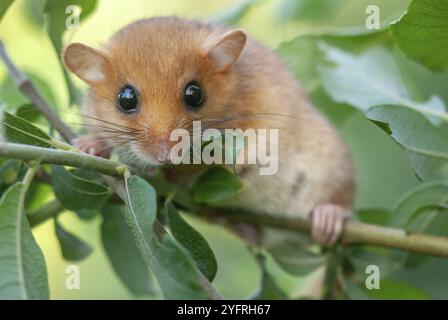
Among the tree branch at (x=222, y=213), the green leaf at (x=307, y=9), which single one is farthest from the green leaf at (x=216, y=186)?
the green leaf at (x=307, y=9)

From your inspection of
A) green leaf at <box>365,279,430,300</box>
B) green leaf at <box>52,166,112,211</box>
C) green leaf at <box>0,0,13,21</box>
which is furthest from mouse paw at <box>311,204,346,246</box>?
green leaf at <box>0,0,13,21</box>

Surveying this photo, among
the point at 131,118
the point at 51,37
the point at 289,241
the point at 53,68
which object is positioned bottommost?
the point at 289,241

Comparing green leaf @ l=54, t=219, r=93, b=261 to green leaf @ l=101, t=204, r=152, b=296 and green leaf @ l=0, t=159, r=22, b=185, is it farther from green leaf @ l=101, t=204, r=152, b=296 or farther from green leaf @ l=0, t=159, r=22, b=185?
green leaf @ l=0, t=159, r=22, b=185

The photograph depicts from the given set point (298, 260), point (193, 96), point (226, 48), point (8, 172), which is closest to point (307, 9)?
point (226, 48)

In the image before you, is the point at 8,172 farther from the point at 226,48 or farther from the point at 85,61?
the point at 226,48

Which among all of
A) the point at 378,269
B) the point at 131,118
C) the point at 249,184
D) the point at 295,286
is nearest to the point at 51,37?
the point at 131,118
